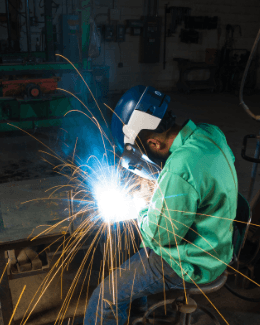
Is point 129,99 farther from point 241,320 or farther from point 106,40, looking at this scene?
point 106,40

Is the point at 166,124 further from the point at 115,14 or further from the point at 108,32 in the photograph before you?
the point at 115,14

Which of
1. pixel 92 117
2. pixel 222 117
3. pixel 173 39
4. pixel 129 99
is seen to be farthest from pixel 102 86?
pixel 129 99

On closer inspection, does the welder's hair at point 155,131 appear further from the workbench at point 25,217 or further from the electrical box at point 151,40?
the electrical box at point 151,40

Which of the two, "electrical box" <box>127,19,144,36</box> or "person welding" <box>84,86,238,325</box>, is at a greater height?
"electrical box" <box>127,19,144,36</box>

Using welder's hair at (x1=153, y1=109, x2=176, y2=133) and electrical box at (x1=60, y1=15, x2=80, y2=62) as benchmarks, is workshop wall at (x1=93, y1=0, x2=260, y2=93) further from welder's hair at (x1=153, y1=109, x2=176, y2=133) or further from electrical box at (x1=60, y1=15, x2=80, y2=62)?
welder's hair at (x1=153, y1=109, x2=176, y2=133)

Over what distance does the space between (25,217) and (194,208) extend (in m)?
1.01

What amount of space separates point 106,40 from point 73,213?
776 centimetres

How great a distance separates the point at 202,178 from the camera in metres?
1.29

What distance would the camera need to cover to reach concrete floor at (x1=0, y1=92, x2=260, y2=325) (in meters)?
2.27

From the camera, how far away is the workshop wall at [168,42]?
8609 millimetres

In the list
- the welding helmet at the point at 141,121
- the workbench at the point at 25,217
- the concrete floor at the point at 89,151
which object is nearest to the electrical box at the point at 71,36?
the concrete floor at the point at 89,151

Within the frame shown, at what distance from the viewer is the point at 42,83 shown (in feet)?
16.6

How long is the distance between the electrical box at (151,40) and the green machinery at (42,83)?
335 centimetres

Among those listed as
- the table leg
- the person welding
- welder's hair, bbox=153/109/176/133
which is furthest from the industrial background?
welder's hair, bbox=153/109/176/133
